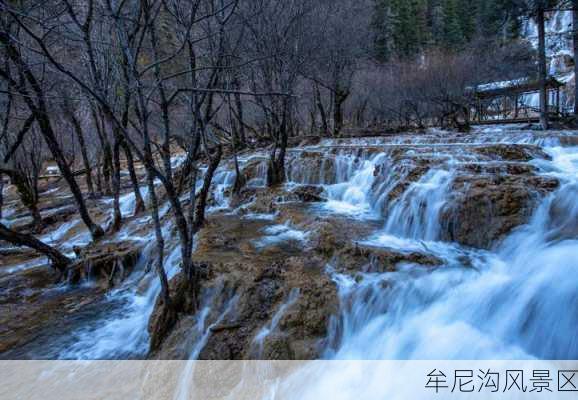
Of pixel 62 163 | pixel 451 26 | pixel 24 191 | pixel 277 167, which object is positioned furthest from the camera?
pixel 451 26

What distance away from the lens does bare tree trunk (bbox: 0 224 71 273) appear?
5992mm

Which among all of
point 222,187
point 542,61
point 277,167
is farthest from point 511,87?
point 222,187

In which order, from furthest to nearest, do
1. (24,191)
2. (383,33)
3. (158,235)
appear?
1. (383,33)
2. (24,191)
3. (158,235)

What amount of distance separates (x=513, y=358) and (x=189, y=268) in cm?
389

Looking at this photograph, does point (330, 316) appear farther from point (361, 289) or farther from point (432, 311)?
point (432, 311)

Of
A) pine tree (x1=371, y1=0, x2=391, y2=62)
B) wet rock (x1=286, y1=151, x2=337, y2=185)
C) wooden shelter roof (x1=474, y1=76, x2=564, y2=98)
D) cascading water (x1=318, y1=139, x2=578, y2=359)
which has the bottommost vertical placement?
cascading water (x1=318, y1=139, x2=578, y2=359)

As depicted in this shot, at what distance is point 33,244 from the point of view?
6.43m

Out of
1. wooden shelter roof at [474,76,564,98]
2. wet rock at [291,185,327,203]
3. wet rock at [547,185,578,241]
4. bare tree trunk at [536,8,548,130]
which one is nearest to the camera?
wet rock at [547,185,578,241]

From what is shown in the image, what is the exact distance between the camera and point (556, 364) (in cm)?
342

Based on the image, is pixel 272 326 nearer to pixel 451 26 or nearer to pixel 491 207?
pixel 491 207

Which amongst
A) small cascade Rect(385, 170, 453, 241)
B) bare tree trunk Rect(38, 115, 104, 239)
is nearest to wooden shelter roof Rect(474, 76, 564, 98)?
small cascade Rect(385, 170, 453, 241)

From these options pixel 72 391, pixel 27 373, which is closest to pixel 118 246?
pixel 27 373

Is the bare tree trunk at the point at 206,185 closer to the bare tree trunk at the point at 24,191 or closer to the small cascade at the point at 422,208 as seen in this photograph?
the small cascade at the point at 422,208

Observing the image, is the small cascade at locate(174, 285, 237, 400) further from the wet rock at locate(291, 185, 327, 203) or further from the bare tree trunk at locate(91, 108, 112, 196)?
the bare tree trunk at locate(91, 108, 112, 196)
